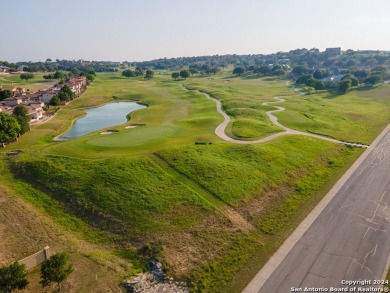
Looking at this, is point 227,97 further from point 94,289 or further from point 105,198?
point 94,289

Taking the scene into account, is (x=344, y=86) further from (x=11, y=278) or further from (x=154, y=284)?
(x=11, y=278)

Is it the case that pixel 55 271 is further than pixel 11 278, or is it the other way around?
pixel 55 271

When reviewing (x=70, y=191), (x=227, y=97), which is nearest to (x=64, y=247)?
(x=70, y=191)

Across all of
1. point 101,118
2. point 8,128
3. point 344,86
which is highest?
point 8,128

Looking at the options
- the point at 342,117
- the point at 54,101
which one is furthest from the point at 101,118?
the point at 342,117

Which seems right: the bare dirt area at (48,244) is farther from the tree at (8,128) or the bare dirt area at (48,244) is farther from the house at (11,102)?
the house at (11,102)

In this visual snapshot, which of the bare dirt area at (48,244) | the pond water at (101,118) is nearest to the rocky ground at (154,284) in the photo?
the bare dirt area at (48,244)

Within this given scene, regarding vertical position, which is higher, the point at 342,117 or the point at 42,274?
the point at 342,117

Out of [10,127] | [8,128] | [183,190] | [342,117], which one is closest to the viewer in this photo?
[183,190]
